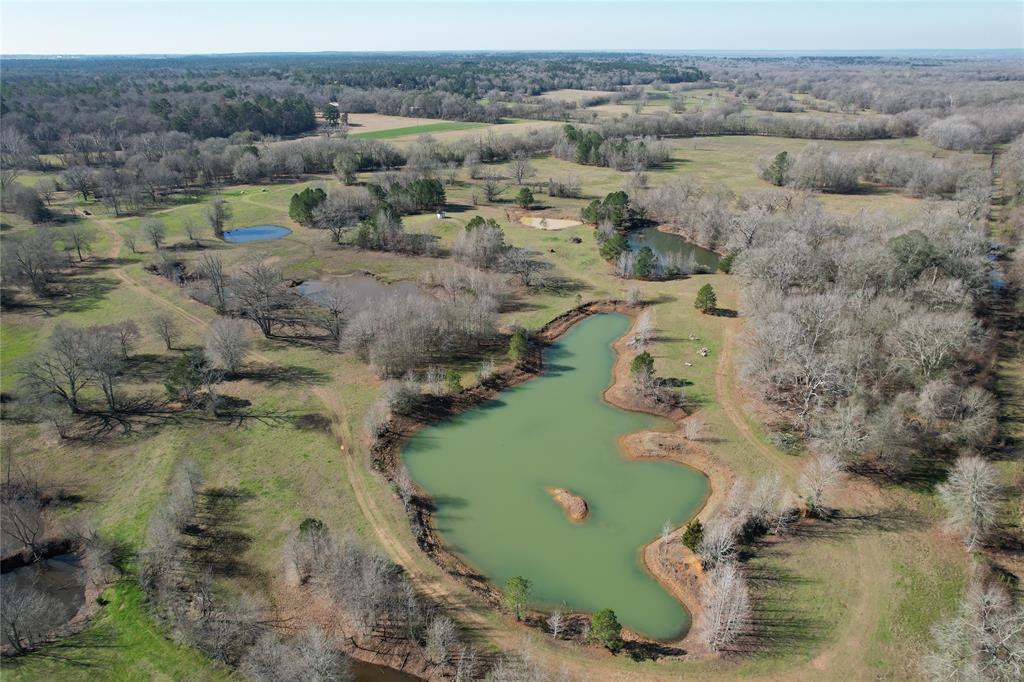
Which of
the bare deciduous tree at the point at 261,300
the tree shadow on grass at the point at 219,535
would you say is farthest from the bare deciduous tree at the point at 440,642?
the bare deciduous tree at the point at 261,300

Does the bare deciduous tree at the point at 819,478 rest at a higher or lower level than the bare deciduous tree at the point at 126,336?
lower

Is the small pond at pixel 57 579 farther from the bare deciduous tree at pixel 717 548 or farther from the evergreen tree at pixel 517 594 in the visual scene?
the bare deciduous tree at pixel 717 548

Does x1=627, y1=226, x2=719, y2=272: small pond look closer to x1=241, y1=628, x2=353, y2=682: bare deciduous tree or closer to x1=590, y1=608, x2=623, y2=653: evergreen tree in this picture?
x1=590, y1=608, x2=623, y2=653: evergreen tree

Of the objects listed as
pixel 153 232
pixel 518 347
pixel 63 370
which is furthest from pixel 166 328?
pixel 518 347

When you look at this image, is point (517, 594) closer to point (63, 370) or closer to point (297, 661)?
point (297, 661)

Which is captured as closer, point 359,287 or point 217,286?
point 217,286
